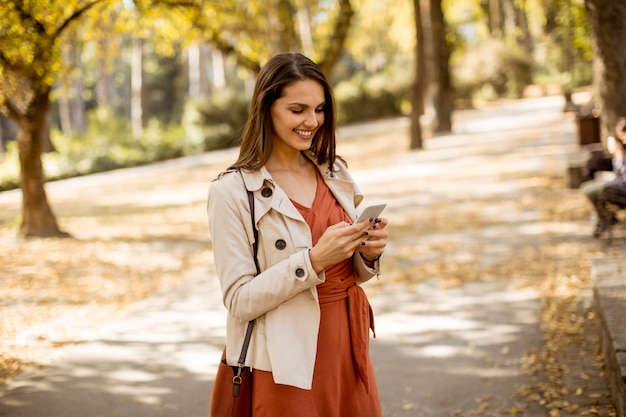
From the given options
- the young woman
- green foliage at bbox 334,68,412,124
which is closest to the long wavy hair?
the young woman

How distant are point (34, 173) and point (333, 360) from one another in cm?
1049

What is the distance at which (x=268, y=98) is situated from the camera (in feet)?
8.66

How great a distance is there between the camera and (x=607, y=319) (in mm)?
4578

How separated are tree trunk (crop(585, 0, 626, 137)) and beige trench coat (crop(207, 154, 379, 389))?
9.21 meters

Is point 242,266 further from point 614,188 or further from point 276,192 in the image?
point 614,188

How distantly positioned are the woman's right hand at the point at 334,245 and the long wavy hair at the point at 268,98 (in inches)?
17.2

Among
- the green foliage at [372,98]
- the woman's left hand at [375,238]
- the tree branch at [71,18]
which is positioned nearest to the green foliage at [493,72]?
the green foliage at [372,98]

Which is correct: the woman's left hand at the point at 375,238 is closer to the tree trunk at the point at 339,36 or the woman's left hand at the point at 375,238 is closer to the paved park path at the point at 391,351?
the paved park path at the point at 391,351

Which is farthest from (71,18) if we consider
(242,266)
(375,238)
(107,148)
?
(107,148)

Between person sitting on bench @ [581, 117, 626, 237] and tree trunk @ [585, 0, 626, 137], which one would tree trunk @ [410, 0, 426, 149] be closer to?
tree trunk @ [585, 0, 626, 137]

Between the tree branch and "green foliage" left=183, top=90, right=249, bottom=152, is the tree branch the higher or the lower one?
the higher one

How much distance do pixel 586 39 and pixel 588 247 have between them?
37.2 ft

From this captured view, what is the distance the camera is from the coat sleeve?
7.95 feet

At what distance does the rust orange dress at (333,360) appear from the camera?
256 centimetres
